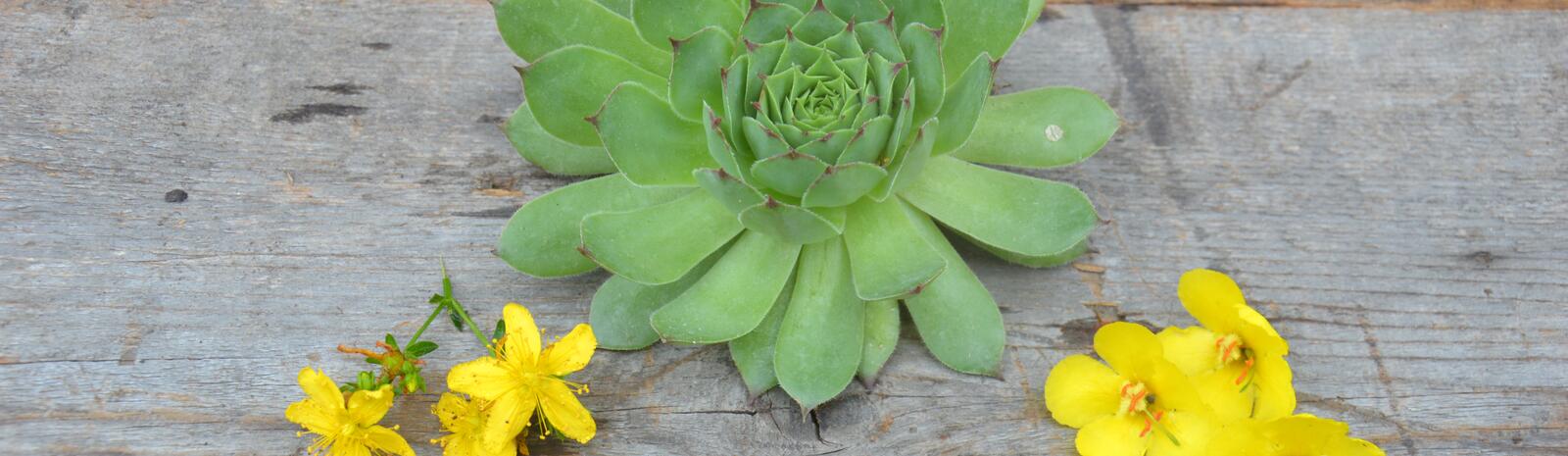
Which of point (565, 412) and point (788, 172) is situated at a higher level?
point (788, 172)

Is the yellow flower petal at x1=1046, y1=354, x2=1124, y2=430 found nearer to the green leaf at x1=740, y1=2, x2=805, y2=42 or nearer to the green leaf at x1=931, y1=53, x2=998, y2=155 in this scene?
the green leaf at x1=931, y1=53, x2=998, y2=155

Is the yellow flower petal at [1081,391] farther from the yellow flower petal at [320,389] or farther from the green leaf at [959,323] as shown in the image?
the yellow flower petal at [320,389]

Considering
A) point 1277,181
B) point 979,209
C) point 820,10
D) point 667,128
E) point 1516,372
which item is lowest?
point 1516,372

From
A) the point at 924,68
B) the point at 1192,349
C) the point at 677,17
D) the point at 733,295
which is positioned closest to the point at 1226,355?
the point at 1192,349

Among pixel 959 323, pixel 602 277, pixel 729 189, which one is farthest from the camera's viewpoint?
pixel 602 277

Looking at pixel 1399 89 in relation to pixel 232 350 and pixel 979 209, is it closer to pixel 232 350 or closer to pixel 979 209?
pixel 979 209

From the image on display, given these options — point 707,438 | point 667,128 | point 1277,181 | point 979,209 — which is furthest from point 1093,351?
point 667,128

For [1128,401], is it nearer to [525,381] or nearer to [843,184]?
[843,184]
